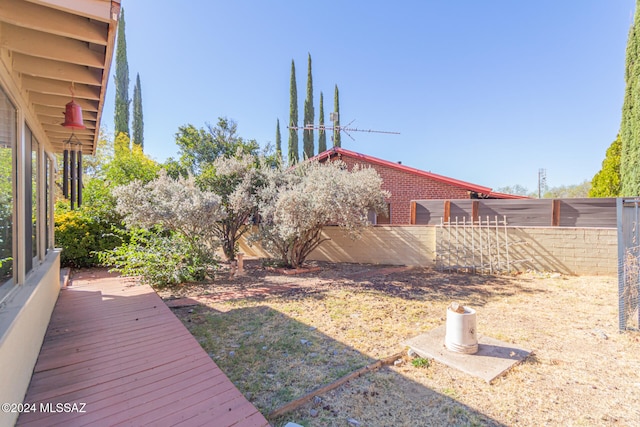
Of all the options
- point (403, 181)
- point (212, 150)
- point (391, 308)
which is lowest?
point (391, 308)

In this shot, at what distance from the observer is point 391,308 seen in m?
5.07

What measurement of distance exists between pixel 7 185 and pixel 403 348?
14.4 ft

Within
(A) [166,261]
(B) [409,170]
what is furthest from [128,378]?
(B) [409,170]

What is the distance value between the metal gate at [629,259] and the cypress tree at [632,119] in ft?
27.3

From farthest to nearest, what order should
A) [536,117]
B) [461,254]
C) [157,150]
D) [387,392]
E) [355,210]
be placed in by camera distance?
[157,150]
[536,117]
[461,254]
[355,210]
[387,392]

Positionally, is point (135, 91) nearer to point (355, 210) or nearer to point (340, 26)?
point (340, 26)

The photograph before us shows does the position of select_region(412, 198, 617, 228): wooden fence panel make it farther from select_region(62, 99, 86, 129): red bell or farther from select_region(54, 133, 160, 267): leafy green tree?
select_region(54, 133, 160, 267): leafy green tree

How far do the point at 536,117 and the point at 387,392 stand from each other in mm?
20518

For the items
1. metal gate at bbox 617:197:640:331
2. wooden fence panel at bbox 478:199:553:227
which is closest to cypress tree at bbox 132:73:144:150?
wooden fence panel at bbox 478:199:553:227

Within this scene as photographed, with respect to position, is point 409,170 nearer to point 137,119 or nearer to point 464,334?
point 464,334

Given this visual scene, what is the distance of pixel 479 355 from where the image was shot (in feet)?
10.8

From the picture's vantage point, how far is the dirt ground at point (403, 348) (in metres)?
2.39

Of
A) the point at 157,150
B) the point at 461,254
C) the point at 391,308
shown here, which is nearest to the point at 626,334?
the point at 391,308

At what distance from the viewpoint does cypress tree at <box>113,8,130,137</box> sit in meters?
23.2
